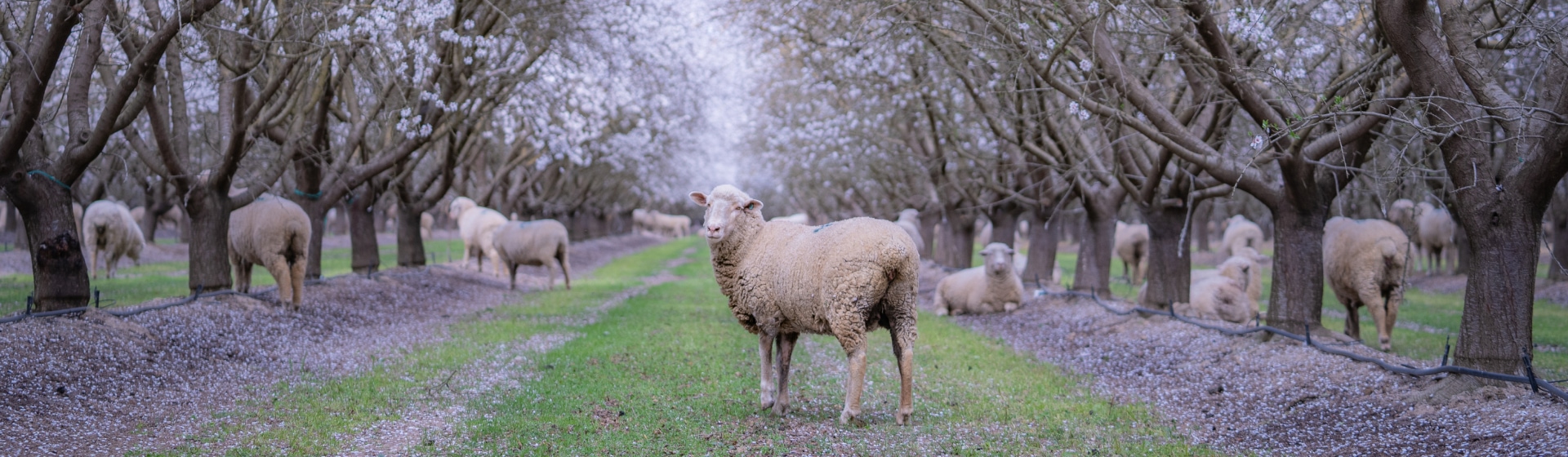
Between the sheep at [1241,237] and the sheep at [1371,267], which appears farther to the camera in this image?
the sheep at [1241,237]

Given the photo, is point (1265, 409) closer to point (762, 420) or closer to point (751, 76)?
point (762, 420)

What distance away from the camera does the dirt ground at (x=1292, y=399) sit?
6.64 meters

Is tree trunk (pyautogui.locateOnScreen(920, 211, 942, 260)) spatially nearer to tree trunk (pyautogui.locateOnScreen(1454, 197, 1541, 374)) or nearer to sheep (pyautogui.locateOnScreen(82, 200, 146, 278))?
sheep (pyautogui.locateOnScreen(82, 200, 146, 278))

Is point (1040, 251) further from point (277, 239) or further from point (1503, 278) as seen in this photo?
point (277, 239)

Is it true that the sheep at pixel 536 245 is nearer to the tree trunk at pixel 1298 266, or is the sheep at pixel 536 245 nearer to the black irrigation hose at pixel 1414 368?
the black irrigation hose at pixel 1414 368

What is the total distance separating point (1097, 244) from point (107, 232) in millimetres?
19760

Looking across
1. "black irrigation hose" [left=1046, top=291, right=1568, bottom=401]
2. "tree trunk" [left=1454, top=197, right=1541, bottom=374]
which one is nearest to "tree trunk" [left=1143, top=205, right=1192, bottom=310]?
"black irrigation hose" [left=1046, top=291, right=1568, bottom=401]

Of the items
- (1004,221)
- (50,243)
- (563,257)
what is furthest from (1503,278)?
(563,257)

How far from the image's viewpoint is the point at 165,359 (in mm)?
9781

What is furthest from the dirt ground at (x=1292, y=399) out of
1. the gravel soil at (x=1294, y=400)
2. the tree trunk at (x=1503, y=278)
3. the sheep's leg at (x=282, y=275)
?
the sheep's leg at (x=282, y=275)

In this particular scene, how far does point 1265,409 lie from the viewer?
Answer: 841cm

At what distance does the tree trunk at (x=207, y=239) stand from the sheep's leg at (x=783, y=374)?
29.9ft

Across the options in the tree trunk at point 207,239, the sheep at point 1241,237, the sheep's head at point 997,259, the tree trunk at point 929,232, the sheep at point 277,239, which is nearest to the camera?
the tree trunk at point 207,239

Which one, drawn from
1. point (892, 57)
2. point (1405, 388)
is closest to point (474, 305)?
point (892, 57)
